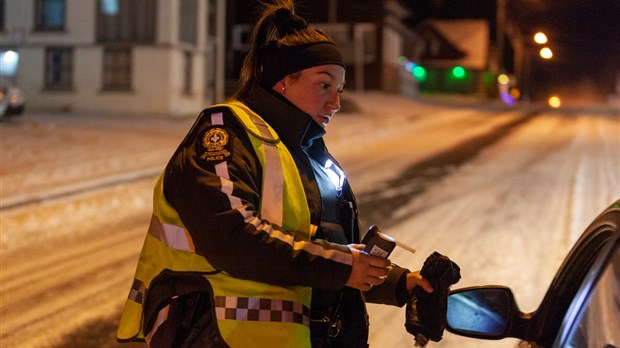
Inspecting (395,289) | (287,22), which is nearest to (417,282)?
(395,289)

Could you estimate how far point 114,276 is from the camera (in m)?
7.02

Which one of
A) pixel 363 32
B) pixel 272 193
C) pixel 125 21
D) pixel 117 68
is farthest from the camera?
pixel 363 32

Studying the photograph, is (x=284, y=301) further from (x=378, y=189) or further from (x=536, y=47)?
(x=378, y=189)

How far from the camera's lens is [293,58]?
91.2 inches

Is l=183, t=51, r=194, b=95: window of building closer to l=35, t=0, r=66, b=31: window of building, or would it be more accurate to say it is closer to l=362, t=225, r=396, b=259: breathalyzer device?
l=35, t=0, r=66, b=31: window of building

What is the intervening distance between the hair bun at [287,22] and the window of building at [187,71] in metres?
25.2

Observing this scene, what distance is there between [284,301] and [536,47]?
1980 millimetres

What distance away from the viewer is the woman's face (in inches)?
91.7

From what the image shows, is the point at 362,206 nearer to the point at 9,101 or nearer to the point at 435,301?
the point at 435,301

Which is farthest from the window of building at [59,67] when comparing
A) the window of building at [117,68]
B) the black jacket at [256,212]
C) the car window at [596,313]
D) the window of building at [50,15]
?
the car window at [596,313]

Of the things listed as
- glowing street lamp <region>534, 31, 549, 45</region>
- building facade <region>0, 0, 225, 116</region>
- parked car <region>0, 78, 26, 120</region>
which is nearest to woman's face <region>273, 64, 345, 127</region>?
glowing street lamp <region>534, 31, 549, 45</region>

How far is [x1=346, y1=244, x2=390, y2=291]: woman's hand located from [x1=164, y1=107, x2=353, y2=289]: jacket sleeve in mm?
22

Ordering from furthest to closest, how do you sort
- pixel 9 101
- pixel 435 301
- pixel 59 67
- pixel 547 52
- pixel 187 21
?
pixel 187 21
pixel 59 67
pixel 9 101
pixel 547 52
pixel 435 301

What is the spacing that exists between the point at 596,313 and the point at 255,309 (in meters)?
0.86
